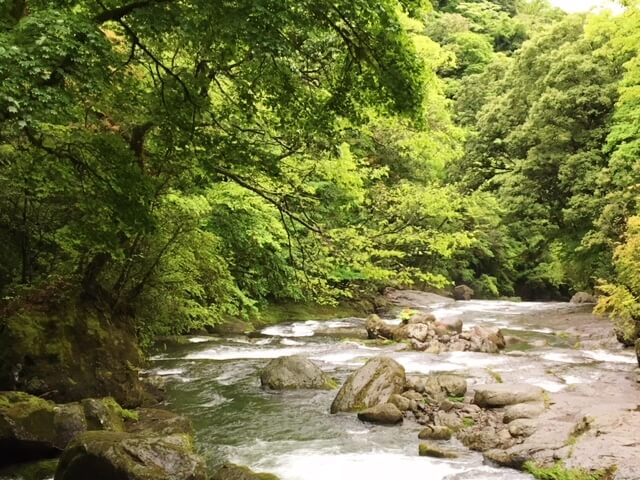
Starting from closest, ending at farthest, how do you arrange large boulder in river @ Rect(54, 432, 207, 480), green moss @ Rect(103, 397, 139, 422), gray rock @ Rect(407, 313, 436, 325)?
1. large boulder in river @ Rect(54, 432, 207, 480)
2. green moss @ Rect(103, 397, 139, 422)
3. gray rock @ Rect(407, 313, 436, 325)

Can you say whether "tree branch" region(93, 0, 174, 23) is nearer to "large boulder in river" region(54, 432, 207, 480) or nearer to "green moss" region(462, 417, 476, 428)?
"large boulder in river" region(54, 432, 207, 480)

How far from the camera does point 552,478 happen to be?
284 inches

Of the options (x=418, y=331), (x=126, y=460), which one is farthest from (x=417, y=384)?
(x=126, y=460)

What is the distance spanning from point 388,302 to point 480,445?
17.6 meters

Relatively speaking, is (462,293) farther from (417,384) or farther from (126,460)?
(126,460)

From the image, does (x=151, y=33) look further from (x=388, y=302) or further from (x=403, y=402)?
(x=388, y=302)

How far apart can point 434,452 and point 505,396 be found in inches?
110

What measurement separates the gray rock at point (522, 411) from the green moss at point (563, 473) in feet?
5.91

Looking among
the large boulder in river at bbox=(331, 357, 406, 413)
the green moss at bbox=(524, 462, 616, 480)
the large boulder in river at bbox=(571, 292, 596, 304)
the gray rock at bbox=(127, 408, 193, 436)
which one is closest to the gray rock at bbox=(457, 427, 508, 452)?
the green moss at bbox=(524, 462, 616, 480)

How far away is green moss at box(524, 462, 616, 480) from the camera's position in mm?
6914

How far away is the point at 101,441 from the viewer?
6332 millimetres

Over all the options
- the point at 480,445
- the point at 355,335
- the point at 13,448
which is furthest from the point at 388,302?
the point at 13,448

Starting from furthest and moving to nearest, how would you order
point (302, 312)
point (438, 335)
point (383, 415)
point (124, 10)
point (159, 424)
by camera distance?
point (302, 312) < point (438, 335) < point (383, 415) < point (159, 424) < point (124, 10)

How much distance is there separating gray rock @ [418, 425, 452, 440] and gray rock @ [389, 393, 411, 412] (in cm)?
123
